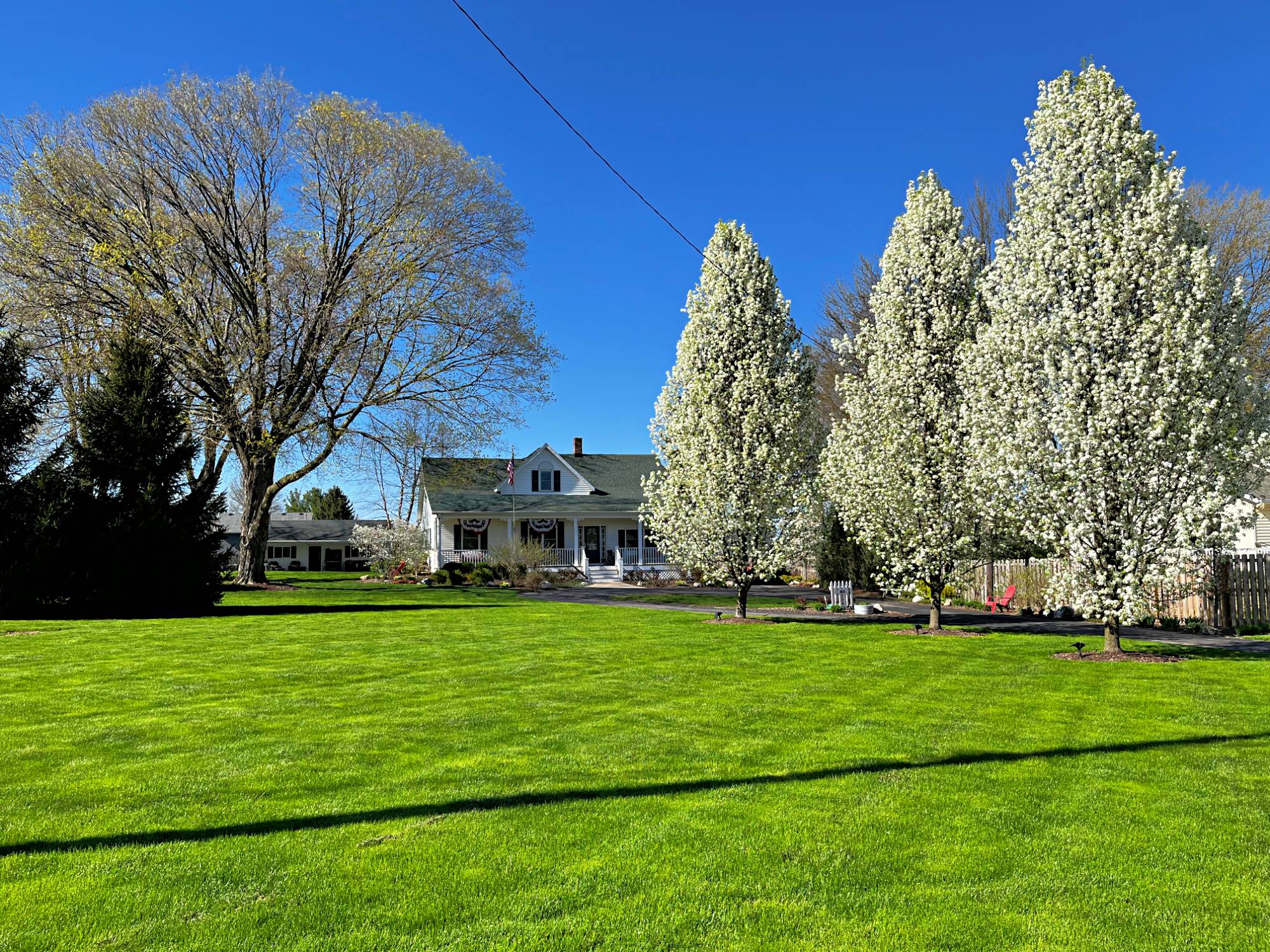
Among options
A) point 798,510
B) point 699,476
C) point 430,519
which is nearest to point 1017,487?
point 798,510

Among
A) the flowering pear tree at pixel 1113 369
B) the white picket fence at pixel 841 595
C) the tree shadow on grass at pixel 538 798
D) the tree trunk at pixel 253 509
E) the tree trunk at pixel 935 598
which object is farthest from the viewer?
the tree trunk at pixel 253 509

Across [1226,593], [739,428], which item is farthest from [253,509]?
[1226,593]

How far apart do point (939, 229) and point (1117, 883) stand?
51.4ft

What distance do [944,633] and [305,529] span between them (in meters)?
65.6

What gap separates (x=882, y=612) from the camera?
22344mm

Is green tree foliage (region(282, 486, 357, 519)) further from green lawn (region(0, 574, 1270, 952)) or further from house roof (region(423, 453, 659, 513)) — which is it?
green lawn (region(0, 574, 1270, 952))

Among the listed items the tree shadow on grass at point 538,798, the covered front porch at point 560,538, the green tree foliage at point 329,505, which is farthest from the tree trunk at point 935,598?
the green tree foliage at point 329,505

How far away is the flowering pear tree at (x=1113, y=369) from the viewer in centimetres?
1202

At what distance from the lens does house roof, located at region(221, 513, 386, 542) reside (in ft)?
230

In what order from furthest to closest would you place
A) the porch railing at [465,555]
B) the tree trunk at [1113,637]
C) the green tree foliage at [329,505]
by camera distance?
1. the green tree foliage at [329,505]
2. the porch railing at [465,555]
3. the tree trunk at [1113,637]

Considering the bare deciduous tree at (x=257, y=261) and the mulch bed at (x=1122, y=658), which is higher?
the bare deciduous tree at (x=257, y=261)

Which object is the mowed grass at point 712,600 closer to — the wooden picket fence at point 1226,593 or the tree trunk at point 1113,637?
the wooden picket fence at point 1226,593

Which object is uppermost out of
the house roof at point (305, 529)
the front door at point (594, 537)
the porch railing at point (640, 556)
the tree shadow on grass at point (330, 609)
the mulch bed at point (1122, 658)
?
the house roof at point (305, 529)

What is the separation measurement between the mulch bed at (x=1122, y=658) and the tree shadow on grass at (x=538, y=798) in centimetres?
599
